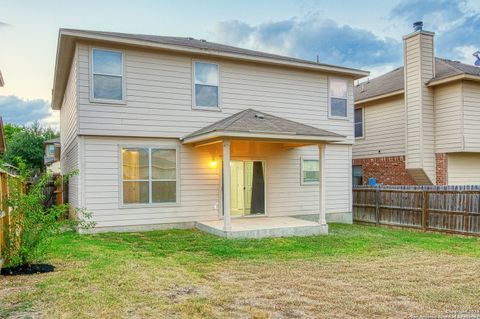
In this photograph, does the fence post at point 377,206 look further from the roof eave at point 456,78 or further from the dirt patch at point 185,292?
the dirt patch at point 185,292

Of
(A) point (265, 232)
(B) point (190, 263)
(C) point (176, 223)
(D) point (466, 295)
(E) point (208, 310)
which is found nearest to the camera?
(E) point (208, 310)

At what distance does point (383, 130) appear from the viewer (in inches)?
661

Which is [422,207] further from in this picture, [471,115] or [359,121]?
[359,121]

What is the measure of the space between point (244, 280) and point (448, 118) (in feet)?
37.8

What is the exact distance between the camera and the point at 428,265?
23.2ft

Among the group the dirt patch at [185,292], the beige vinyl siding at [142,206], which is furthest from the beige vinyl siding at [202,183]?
the dirt patch at [185,292]

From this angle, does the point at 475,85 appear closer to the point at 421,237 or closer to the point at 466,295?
the point at 421,237

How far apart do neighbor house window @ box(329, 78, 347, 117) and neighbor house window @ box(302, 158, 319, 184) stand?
1.88 m

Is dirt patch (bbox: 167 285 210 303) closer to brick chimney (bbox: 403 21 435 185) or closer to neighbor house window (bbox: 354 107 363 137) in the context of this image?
brick chimney (bbox: 403 21 435 185)

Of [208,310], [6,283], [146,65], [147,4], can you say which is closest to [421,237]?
[208,310]

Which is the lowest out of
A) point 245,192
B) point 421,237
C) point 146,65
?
point 421,237

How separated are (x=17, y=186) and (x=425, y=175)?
13.4m

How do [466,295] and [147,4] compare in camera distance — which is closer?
[466,295]

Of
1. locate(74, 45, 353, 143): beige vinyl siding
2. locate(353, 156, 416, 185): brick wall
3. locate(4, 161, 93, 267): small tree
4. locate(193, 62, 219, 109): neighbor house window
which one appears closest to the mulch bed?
locate(4, 161, 93, 267): small tree
